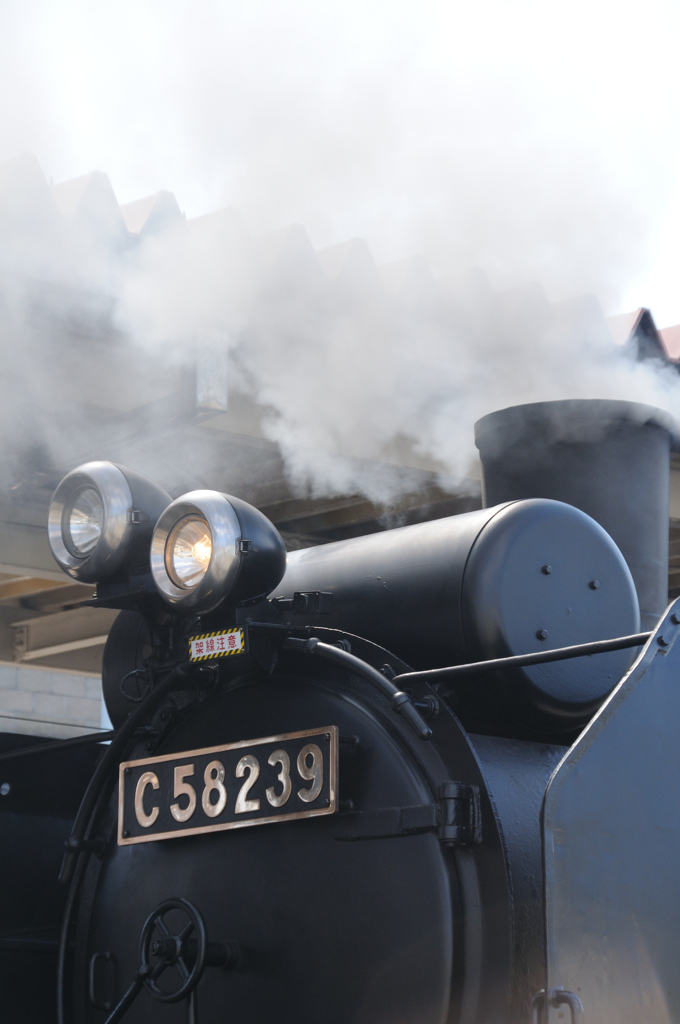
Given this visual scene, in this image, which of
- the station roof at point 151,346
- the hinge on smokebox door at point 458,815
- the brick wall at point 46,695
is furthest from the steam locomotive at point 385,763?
the brick wall at point 46,695

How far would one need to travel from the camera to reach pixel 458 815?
192cm

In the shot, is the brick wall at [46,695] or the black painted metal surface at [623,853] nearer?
the black painted metal surface at [623,853]

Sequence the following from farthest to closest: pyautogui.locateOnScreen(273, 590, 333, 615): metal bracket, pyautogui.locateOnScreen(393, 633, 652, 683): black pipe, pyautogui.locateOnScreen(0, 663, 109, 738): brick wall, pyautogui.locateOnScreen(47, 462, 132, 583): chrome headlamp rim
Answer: pyautogui.locateOnScreen(0, 663, 109, 738): brick wall → pyautogui.locateOnScreen(47, 462, 132, 583): chrome headlamp rim → pyautogui.locateOnScreen(273, 590, 333, 615): metal bracket → pyautogui.locateOnScreen(393, 633, 652, 683): black pipe

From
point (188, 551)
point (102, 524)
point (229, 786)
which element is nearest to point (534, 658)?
point (229, 786)

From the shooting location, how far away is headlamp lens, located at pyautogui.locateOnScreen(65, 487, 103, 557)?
2537 mm

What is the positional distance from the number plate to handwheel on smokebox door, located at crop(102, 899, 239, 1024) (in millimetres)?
169

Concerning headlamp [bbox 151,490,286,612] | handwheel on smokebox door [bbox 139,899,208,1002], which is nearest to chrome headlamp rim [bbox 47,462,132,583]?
headlamp [bbox 151,490,286,612]

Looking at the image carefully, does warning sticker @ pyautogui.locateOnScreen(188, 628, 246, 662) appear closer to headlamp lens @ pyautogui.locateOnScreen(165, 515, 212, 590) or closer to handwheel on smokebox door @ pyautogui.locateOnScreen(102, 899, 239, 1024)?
headlamp lens @ pyautogui.locateOnScreen(165, 515, 212, 590)

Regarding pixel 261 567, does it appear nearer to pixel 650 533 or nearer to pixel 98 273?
pixel 650 533

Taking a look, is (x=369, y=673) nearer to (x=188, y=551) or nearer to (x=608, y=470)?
(x=188, y=551)

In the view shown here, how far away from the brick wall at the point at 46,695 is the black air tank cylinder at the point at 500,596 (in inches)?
153

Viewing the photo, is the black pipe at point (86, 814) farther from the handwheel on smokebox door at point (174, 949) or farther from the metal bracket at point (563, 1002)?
the metal bracket at point (563, 1002)

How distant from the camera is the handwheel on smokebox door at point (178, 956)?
2.09 meters

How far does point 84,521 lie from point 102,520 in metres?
0.09
